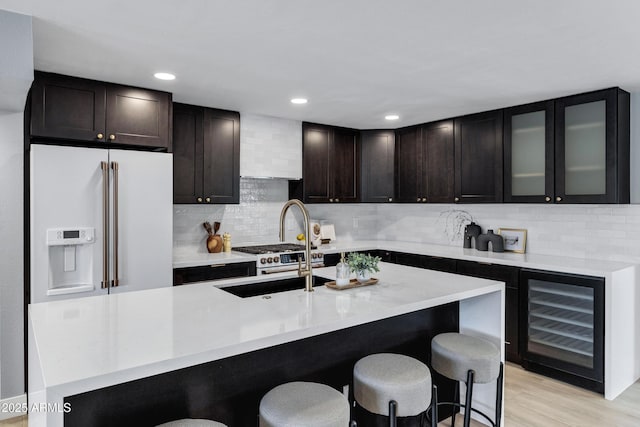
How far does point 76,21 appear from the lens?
7.11ft

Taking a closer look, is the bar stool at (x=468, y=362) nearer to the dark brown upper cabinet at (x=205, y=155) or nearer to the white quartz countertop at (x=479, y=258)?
the white quartz countertop at (x=479, y=258)

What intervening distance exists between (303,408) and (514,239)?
3.49 m

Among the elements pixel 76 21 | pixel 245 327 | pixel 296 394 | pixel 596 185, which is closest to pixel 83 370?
pixel 245 327

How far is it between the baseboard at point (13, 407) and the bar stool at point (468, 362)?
286 cm

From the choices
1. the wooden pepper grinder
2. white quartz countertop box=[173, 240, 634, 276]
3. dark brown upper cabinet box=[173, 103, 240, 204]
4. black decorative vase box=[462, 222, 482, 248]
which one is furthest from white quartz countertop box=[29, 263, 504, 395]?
black decorative vase box=[462, 222, 482, 248]

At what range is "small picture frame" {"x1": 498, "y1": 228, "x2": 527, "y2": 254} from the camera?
424cm

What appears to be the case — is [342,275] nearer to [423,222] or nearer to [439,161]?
[439,161]

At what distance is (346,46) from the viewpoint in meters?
2.52

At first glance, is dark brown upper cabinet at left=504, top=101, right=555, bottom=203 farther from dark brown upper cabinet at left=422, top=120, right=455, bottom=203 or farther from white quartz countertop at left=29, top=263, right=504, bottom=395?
white quartz countertop at left=29, top=263, right=504, bottom=395

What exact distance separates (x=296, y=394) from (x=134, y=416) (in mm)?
602

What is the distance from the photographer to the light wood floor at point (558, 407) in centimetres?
272

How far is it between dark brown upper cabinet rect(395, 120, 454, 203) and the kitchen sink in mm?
2528

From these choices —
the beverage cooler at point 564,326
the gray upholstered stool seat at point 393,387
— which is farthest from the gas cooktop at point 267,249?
the gray upholstered stool seat at point 393,387

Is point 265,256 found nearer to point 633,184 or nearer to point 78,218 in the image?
point 78,218
